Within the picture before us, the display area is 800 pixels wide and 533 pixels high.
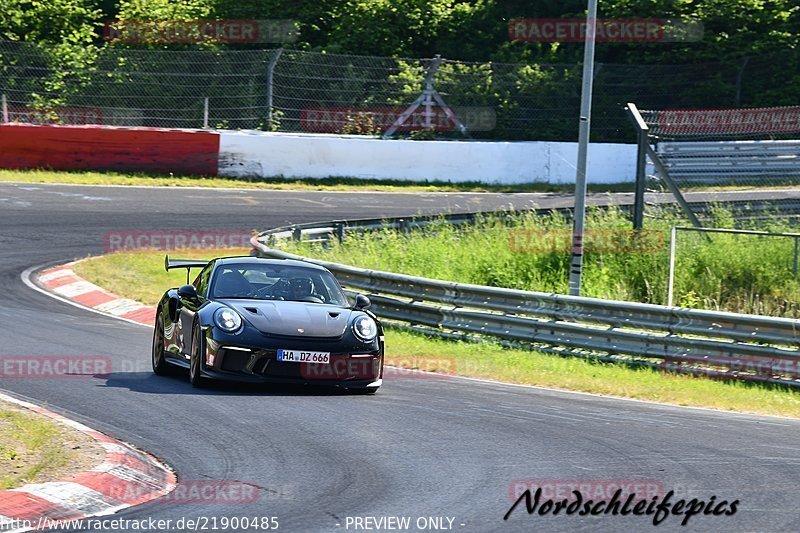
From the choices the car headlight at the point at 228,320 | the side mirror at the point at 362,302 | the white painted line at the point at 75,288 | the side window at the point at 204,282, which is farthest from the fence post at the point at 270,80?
the car headlight at the point at 228,320

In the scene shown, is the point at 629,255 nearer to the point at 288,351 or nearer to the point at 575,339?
the point at 575,339

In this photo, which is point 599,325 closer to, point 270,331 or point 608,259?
point 608,259

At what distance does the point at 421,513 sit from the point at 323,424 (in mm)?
2748

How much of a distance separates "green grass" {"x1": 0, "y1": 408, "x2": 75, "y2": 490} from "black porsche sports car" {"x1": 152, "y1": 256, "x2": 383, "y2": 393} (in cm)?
183

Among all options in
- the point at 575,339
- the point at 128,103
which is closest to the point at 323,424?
the point at 575,339

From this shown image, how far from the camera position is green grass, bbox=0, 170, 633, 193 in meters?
27.0

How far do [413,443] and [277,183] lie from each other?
21242mm

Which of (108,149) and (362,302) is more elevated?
(108,149)

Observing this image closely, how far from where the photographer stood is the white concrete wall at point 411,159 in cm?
2911

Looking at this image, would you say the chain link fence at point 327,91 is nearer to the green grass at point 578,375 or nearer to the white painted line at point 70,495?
the green grass at point 578,375

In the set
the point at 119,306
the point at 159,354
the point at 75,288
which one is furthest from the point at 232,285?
the point at 75,288

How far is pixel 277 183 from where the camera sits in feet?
95.9

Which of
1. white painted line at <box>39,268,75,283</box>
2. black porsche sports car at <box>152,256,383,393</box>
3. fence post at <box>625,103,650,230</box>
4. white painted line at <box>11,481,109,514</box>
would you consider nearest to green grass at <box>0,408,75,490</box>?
white painted line at <box>11,481,109,514</box>

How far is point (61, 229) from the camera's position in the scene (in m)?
22.0
